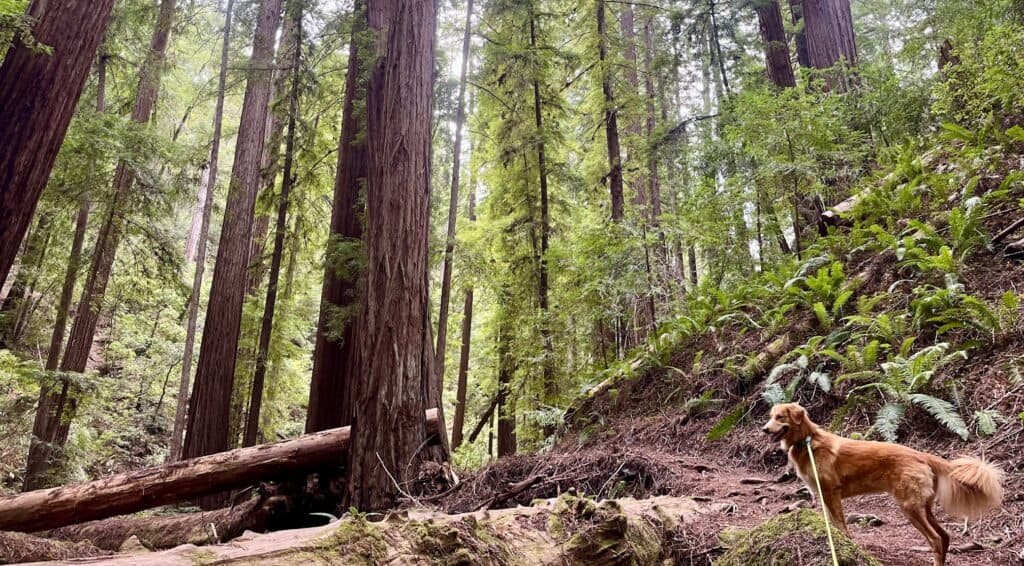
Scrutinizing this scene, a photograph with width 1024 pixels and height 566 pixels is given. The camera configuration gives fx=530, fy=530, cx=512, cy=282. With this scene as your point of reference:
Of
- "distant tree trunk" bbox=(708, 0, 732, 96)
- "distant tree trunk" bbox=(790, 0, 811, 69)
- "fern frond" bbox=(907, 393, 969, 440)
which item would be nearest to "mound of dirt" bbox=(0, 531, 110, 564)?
"fern frond" bbox=(907, 393, 969, 440)

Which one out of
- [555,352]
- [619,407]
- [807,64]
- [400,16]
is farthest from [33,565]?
[807,64]

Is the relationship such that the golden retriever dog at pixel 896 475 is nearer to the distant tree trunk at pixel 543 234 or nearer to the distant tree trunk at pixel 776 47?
the distant tree trunk at pixel 543 234

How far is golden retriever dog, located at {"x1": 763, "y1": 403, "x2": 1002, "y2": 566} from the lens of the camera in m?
2.23

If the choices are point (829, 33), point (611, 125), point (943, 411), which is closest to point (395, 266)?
point (943, 411)

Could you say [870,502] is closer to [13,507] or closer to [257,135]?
[13,507]

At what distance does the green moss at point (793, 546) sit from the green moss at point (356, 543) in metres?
1.54

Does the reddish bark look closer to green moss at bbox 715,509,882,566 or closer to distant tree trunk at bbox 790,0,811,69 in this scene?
distant tree trunk at bbox 790,0,811,69

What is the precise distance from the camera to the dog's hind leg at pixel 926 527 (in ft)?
7.14

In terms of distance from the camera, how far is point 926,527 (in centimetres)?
226

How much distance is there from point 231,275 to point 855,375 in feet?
31.1

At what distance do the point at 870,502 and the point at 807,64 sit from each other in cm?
1018

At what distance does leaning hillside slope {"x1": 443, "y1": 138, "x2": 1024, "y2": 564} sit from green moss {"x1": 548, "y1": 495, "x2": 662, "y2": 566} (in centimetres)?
38

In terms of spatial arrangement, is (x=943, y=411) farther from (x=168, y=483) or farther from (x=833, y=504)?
(x=168, y=483)

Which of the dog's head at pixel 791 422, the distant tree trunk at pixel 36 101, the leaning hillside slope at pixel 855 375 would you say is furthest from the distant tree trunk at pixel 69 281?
the dog's head at pixel 791 422
